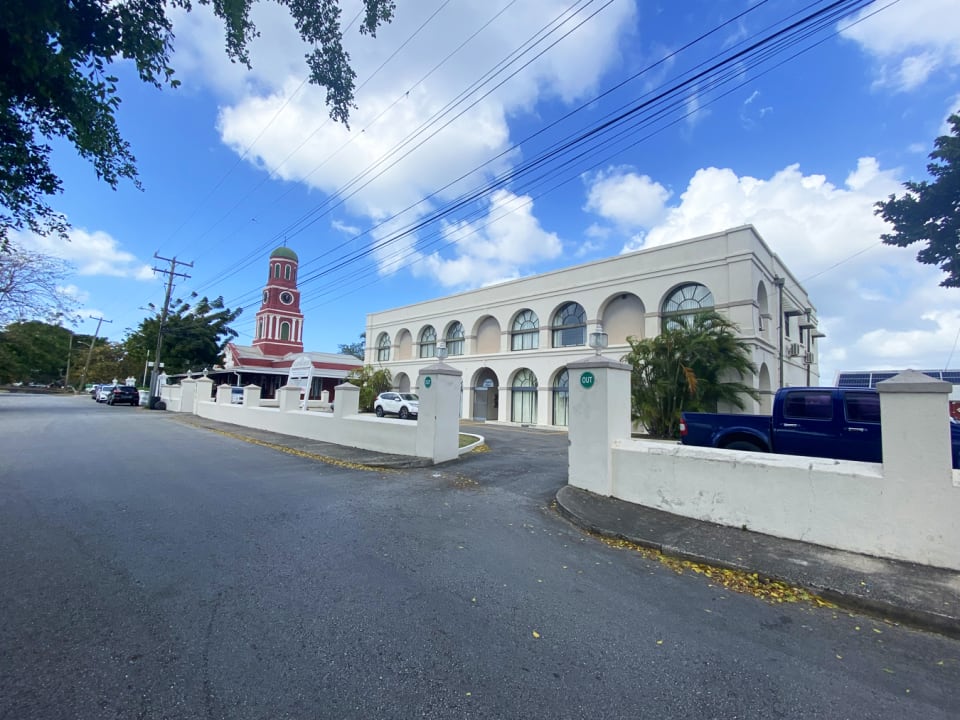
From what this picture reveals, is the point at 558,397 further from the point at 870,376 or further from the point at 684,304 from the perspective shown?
the point at 870,376

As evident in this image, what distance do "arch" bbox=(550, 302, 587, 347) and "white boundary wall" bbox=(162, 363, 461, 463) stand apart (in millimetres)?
13768

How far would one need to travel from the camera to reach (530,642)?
115 inches

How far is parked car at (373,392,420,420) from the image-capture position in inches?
937

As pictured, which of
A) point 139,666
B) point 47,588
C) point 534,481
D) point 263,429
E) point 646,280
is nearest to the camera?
point 139,666

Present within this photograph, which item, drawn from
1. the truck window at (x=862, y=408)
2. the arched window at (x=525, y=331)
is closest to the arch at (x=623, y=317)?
the arched window at (x=525, y=331)

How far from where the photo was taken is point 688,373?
52.7 feet

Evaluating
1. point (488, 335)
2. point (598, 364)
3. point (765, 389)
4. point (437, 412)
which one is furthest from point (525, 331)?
point (598, 364)

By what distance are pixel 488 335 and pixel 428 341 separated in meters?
5.93

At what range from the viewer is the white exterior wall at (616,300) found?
18516mm

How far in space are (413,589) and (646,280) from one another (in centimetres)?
2057

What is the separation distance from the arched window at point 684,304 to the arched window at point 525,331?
7.44 meters

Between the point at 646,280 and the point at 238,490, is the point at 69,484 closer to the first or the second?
the point at 238,490

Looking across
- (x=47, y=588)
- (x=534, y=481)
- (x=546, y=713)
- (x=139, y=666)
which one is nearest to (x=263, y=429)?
(x=534, y=481)

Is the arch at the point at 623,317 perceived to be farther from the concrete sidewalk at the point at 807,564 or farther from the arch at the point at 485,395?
the concrete sidewalk at the point at 807,564
